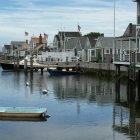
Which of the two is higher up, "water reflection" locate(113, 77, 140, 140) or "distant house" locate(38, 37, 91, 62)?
"distant house" locate(38, 37, 91, 62)

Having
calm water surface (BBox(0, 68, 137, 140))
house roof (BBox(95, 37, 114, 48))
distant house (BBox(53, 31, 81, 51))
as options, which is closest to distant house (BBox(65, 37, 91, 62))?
distant house (BBox(53, 31, 81, 51))

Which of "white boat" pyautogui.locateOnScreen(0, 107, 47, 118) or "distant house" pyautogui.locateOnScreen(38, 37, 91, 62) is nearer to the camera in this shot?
"white boat" pyautogui.locateOnScreen(0, 107, 47, 118)

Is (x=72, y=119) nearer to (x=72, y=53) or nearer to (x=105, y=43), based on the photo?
(x=105, y=43)

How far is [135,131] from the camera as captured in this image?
28.8 m

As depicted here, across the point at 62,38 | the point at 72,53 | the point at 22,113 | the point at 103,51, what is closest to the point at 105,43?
the point at 103,51

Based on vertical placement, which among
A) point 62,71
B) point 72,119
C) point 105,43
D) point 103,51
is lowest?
point 72,119

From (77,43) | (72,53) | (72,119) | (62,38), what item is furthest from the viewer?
(62,38)

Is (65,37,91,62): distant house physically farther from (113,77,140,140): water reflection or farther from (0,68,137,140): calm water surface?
(0,68,137,140): calm water surface

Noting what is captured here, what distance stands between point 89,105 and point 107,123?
9824 millimetres

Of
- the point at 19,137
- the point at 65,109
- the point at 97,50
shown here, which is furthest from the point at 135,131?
the point at 97,50

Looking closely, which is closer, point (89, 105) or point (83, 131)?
point (83, 131)

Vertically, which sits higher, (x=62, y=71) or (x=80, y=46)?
(x=80, y=46)

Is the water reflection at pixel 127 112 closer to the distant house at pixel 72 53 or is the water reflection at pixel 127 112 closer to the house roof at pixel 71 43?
the distant house at pixel 72 53

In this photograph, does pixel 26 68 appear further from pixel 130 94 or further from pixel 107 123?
pixel 107 123
